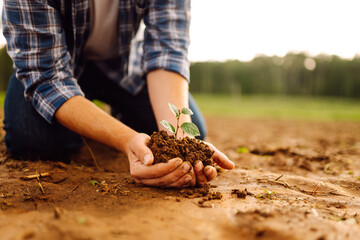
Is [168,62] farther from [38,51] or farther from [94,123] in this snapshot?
[38,51]

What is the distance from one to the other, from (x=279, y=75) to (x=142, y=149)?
47.7 meters

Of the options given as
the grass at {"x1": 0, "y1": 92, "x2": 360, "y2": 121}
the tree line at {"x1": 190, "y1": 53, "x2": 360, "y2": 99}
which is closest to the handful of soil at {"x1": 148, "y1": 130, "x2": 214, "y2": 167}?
the grass at {"x1": 0, "y1": 92, "x2": 360, "y2": 121}

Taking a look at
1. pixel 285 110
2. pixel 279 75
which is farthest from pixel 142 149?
pixel 279 75

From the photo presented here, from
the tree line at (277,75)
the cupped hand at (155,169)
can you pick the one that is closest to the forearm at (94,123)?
the cupped hand at (155,169)

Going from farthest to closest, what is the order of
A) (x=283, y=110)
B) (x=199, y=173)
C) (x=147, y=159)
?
(x=283, y=110), (x=199, y=173), (x=147, y=159)

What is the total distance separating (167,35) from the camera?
7.63 ft

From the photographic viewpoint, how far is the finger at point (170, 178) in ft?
4.99

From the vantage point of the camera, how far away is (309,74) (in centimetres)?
4447

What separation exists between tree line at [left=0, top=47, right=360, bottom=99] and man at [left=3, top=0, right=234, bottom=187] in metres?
41.3

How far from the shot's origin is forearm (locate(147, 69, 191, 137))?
203 cm

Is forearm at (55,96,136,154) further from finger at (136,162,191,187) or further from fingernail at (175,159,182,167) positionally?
fingernail at (175,159,182,167)

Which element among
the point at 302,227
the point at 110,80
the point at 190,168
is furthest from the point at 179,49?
the point at 302,227

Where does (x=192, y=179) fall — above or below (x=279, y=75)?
above

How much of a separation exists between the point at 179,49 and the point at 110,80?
889 millimetres
